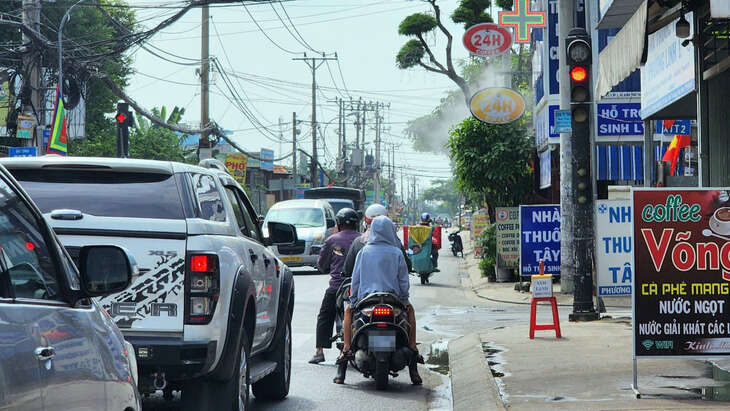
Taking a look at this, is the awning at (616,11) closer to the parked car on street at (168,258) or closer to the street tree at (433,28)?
the parked car on street at (168,258)

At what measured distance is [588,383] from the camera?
30.6ft

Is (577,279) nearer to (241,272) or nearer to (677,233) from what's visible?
(677,233)

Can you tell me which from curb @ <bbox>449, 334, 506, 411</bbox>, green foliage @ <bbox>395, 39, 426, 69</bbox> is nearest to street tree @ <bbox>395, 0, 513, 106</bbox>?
green foliage @ <bbox>395, 39, 426, 69</bbox>

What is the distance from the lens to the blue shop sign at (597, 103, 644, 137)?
74.9 feet

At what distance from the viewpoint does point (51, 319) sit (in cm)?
350

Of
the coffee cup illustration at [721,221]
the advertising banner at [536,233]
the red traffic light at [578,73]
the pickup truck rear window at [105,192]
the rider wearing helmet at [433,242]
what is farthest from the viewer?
the rider wearing helmet at [433,242]

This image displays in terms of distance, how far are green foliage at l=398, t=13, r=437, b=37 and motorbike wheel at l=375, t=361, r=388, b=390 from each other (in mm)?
34683

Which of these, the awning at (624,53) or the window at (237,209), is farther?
the awning at (624,53)

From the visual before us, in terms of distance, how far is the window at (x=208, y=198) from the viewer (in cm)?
714

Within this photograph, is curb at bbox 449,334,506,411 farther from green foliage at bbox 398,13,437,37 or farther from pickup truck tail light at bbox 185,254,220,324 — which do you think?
green foliage at bbox 398,13,437,37

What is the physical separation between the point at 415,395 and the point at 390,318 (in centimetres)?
78

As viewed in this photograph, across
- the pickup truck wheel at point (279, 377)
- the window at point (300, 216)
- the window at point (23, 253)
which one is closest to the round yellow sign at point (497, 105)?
the window at point (300, 216)

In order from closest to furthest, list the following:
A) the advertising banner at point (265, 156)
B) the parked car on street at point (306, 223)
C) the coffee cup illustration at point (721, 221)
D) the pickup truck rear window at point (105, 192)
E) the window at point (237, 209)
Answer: the pickup truck rear window at point (105, 192), the coffee cup illustration at point (721, 221), the window at point (237, 209), the parked car on street at point (306, 223), the advertising banner at point (265, 156)

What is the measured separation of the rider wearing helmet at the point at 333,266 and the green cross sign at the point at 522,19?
1484 cm
